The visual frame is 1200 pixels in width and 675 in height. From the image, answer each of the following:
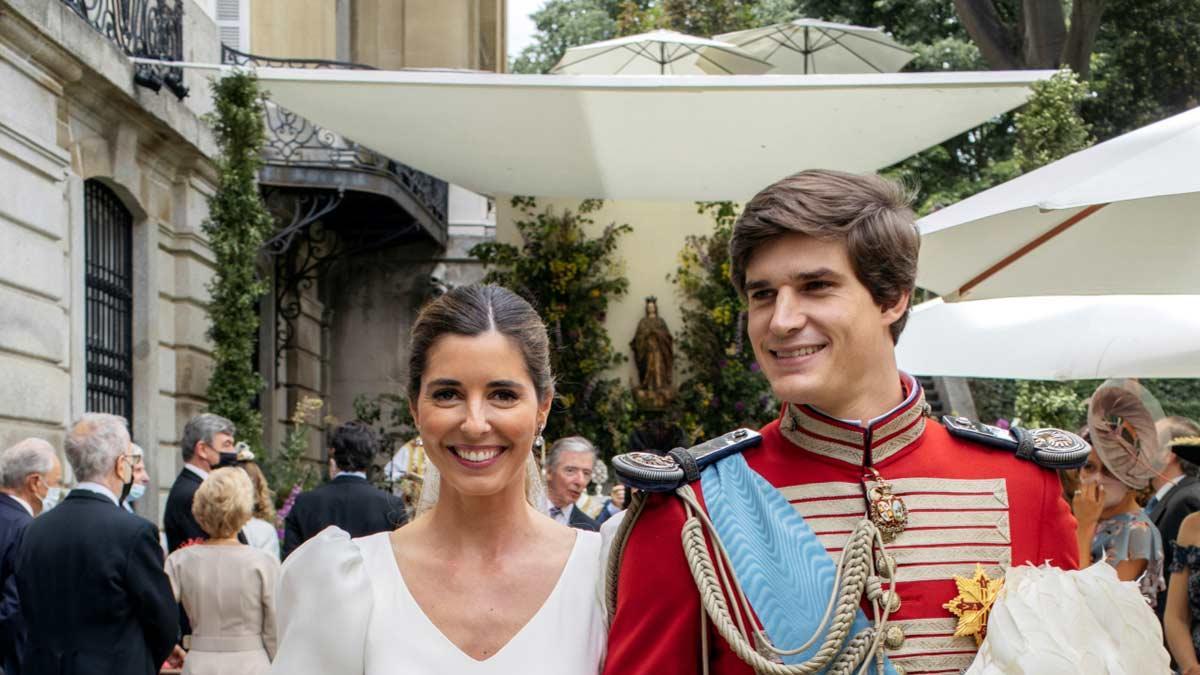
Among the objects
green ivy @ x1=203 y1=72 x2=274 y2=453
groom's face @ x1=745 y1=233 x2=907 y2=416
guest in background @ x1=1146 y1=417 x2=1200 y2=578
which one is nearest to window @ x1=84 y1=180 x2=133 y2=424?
green ivy @ x1=203 y1=72 x2=274 y2=453

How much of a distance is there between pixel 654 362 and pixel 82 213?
6365 millimetres

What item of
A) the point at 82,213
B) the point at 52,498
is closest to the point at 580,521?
the point at 52,498

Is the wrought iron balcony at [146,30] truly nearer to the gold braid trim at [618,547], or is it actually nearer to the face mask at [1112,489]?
the face mask at [1112,489]

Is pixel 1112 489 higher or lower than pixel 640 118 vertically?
lower

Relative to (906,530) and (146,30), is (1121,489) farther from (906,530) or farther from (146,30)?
(146,30)

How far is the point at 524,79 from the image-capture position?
862cm

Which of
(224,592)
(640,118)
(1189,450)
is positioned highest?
(640,118)

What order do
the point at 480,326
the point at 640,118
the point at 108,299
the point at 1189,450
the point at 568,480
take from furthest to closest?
1. the point at 108,299
2. the point at 640,118
3. the point at 568,480
4. the point at 1189,450
5. the point at 480,326

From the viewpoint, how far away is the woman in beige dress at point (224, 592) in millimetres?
6113

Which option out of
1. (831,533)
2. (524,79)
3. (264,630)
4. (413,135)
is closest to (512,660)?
(831,533)

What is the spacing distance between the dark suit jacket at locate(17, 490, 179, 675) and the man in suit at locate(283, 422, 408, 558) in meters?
1.60

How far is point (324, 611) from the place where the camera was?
2.66 meters

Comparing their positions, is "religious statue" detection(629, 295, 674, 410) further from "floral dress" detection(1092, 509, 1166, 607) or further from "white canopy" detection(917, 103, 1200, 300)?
"floral dress" detection(1092, 509, 1166, 607)

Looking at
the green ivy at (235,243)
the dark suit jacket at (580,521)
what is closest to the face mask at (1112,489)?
the dark suit jacket at (580,521)
